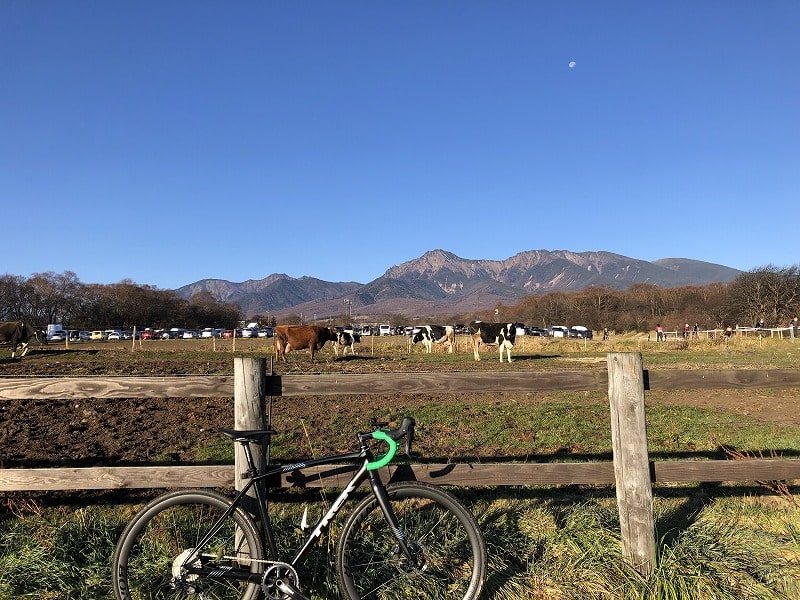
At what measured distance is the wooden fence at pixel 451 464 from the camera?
3854 millimetres

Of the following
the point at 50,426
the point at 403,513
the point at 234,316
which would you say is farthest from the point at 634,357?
the point at 234,316

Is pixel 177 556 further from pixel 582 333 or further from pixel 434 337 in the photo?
pixel 582 333

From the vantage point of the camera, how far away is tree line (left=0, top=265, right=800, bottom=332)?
6147 centimetres

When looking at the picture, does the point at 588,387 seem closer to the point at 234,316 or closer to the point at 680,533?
the point at 680,533

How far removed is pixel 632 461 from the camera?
388 cm

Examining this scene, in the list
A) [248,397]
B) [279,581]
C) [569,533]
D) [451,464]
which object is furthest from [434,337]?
[279,581]

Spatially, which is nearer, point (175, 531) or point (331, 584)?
point (331, 584)

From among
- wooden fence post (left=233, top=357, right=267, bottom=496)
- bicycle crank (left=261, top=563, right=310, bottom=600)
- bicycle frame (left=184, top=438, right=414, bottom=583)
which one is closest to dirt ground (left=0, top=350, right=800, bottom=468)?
wooden fence post (left=233, top=357, right=267, bottom=496)

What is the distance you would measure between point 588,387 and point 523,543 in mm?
1301

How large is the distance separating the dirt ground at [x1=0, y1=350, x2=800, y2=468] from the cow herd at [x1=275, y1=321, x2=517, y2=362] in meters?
12.1

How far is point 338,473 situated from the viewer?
3.91 m

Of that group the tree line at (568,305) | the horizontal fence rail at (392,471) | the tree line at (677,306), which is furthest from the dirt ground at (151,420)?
the tree line at (568,305)

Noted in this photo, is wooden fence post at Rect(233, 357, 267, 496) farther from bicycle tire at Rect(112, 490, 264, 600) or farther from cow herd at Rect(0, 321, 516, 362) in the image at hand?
cow herd at Rect(0, 321, 516, 362)

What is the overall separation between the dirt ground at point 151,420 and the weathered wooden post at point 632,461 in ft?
12.4
